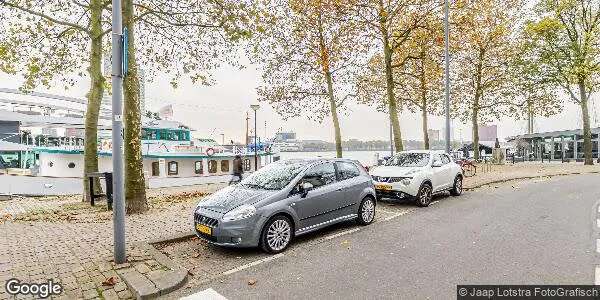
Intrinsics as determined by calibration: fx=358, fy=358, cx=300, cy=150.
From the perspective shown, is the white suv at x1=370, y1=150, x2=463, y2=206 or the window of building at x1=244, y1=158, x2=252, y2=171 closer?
the white suv at x1=370, y1=150, x2=463, y2=206

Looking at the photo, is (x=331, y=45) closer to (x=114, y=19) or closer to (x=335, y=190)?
(x=335, y=190)

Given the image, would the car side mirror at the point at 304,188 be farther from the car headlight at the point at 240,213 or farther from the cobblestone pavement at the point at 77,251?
the cobblestone pavement at the point at 77,251

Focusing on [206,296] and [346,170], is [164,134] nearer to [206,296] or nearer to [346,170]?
[346,170]

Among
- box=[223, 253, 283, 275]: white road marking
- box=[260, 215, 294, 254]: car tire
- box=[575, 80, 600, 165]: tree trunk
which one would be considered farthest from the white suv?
box=[575, 80, 600, 165]: tree trunk

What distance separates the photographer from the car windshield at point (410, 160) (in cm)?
1159

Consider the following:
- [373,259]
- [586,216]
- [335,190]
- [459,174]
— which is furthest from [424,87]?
[373,259]

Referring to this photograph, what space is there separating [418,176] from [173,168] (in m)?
17.8

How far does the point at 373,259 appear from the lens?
5.88 metres

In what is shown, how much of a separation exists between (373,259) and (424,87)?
826 inches

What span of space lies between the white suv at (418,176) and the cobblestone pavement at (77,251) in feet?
18.9

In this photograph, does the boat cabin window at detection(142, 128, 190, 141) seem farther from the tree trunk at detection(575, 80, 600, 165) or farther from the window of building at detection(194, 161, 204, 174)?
the tree trunk at detection(575, 80, 600, 165)

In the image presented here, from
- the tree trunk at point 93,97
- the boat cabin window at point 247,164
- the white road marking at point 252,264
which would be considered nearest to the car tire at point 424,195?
the white road marking at point 252,264

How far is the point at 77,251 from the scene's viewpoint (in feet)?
20.9

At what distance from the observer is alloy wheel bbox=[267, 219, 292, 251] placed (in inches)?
249
